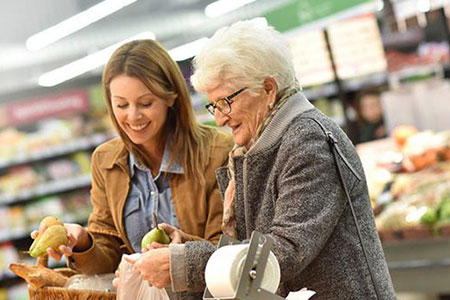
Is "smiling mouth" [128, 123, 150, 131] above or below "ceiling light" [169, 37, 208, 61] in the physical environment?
below

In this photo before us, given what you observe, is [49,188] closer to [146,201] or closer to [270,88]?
[146,201]

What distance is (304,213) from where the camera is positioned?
6.39ft

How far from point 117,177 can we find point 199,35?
5659mm

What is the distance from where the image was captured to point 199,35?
8227 millimetres

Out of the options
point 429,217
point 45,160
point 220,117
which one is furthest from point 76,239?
point 45,160

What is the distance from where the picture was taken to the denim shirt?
2619 mm

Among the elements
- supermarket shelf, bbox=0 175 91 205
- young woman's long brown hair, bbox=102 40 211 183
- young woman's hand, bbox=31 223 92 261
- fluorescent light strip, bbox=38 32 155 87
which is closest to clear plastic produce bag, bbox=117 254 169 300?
young woman's hand, bbox=31 223 92 261

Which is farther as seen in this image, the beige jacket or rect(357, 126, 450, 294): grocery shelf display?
rect(357, 126, 450, 294): grocery shelf display

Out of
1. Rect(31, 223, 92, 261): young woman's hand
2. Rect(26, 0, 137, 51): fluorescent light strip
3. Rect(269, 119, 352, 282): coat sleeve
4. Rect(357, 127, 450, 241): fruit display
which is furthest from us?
Rect(26, 0, 137, 51): fluorescent light strip

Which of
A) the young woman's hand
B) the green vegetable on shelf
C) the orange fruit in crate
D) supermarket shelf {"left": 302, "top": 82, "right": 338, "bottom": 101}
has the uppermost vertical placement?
the young woman's hand

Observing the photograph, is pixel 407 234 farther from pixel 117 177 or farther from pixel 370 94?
pixel 117 177

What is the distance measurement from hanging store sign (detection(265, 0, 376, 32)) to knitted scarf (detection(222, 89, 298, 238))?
3.58 m

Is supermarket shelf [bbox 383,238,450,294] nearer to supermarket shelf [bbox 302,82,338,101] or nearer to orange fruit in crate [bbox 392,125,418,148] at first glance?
orange fruit in crate [bbox 392,125,418,148]

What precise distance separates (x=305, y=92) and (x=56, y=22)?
4.31 m
